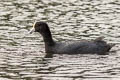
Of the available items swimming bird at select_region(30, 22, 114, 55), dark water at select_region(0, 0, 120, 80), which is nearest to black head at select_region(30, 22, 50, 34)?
swimming bird at select_region(30, 22, 114, 55)

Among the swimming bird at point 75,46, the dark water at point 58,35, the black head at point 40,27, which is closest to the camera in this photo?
the dark water at point 58,35

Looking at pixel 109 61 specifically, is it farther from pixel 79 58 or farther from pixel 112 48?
pixel 112 48

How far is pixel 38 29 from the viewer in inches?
845

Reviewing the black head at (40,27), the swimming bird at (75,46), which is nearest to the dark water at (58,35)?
the swimming bird at (75,46)

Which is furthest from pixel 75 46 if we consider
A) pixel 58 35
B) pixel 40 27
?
pixel 58 35

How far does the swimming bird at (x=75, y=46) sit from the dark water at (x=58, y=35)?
0.33 metres

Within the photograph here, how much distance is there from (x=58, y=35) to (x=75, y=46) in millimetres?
1970

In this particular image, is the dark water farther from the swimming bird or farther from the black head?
the black head

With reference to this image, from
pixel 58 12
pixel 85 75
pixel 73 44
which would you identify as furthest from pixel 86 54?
pixel 58 12

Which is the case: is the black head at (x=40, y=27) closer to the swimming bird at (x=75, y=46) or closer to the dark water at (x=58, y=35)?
the swimming bird at (x=75, y=46)

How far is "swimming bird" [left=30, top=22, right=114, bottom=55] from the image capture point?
20984 millimetres

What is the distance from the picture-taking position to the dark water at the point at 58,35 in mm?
17500

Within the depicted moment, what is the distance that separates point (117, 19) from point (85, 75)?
854 centimetres

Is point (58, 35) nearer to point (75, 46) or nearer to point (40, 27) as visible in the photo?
point (40, 27)
